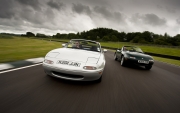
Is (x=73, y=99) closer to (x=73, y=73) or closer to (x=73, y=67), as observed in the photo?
(x=73, y=73)

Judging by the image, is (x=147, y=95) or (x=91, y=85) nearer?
(x=147, y=95)

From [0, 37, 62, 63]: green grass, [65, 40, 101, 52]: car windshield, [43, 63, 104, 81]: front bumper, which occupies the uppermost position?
[65, 40, 101, 52]: car windshield

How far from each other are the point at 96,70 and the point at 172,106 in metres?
1.83

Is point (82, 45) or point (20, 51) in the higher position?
point (82, 45)

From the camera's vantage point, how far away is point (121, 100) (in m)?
2.78

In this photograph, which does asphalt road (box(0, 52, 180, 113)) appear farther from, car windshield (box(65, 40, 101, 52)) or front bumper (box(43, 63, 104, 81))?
car windshield (box(65, 40, 101, 52))

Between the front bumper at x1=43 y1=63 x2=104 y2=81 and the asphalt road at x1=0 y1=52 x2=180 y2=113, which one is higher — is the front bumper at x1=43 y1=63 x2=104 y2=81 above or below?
above

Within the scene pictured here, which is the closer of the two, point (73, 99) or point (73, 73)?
point (73, 99)

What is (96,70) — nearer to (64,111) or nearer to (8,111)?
(64,111)

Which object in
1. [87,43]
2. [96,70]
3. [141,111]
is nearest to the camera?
[141,111]

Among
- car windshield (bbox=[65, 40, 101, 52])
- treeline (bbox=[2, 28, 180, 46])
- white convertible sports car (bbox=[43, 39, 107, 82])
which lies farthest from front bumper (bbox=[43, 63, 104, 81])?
treeline (bbox=[2, 28, 180, 46])

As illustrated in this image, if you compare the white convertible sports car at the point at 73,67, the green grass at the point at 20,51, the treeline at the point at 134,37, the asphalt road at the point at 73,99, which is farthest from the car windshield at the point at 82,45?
the treeline at the point at 134,37

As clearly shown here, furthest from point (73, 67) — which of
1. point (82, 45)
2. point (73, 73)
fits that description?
point (82, 45)

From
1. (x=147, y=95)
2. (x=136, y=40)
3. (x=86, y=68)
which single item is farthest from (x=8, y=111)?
(x=136, y=40)
